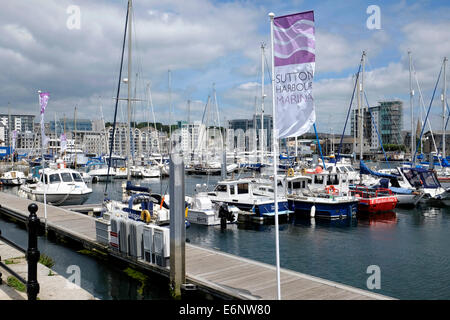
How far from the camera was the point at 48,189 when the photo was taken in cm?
3278

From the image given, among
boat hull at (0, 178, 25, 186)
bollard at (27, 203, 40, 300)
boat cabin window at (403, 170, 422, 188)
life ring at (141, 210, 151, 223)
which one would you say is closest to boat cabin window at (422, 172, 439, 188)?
boat cabin window at (403, 170, 422, 188)

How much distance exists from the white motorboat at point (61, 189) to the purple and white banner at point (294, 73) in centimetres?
2811

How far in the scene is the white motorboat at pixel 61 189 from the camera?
32938 millimetres

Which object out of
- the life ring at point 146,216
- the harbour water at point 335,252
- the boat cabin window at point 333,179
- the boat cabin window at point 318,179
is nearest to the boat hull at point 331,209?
the harbour water at point 335,252

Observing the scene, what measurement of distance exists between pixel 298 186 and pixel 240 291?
23.0 metres

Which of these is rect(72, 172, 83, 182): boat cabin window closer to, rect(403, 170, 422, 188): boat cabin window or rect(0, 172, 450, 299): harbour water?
rect(0, 172, 450, 299): harbour water

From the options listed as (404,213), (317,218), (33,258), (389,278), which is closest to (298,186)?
(317,218)

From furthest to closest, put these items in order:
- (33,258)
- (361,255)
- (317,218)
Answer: (317,218) < (361,255) < (33,258)

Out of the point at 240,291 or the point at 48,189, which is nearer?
the point at 240,291

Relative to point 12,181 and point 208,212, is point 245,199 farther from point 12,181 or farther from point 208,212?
point 12,181

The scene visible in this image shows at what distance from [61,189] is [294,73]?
95.2ft

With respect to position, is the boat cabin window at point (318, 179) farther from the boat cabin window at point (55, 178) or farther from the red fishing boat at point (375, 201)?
the boat cabin window at point (55, 178)

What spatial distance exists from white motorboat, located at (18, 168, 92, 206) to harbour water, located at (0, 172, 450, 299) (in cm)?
606

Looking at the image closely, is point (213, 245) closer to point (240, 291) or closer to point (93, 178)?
point (240, 291)
